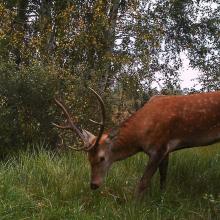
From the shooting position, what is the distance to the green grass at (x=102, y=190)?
8.31 meters

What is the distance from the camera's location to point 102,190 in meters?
9.25

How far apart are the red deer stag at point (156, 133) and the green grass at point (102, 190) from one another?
324 millimetres

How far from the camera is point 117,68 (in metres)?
18.7

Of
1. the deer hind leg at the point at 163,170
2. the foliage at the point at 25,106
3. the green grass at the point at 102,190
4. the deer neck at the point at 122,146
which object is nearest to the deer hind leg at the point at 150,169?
the green grass at the point at 102,190

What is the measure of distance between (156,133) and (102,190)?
1.09 m

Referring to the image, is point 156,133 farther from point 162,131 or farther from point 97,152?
point 97,152

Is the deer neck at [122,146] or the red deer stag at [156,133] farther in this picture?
the deer neck at [122,146]

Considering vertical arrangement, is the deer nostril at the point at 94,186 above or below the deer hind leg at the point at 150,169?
below

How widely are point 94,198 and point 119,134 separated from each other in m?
1.08

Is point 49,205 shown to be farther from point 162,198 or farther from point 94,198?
point 162,198

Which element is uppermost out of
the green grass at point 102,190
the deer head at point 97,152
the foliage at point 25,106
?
the foliage at point 25,106

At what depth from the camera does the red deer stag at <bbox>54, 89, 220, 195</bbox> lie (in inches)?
363

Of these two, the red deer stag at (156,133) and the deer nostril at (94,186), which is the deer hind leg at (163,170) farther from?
the deer nostril at (94,186)

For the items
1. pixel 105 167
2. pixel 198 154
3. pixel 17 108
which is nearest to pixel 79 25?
pixel 17 108
